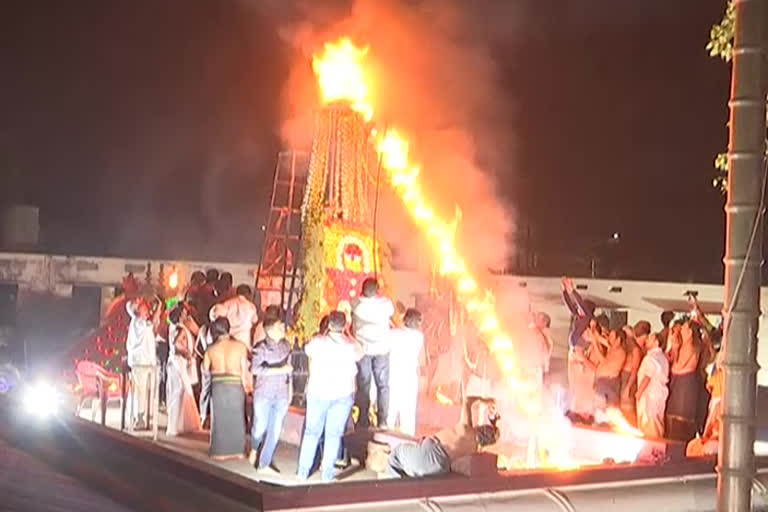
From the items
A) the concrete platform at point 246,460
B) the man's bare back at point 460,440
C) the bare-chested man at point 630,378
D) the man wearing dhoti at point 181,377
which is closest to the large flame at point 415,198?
the bare-chested man at point 630,378

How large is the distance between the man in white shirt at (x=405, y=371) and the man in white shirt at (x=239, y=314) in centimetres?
189

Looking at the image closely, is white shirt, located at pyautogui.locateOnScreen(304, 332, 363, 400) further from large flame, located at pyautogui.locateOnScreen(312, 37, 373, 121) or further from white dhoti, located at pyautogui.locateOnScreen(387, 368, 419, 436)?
large flame, located at pyautogui.locateOnScreen(312, 37, 373, 121)

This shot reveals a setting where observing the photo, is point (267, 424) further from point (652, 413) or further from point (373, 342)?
point (652, 413)

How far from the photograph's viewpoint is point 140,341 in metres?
11.9

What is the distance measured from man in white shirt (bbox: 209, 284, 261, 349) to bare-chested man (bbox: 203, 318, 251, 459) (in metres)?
0.99

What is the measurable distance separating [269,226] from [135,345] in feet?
11.8

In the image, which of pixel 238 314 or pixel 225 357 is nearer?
pixel 225 357

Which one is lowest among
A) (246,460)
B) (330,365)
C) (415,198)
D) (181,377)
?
(246,460)

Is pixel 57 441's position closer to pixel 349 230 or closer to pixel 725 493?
pixel 349 230

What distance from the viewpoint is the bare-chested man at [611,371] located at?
492 inches

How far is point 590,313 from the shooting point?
1366 cm

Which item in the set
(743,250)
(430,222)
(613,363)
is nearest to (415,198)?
(430,222)

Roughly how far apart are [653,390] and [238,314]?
5066 mm

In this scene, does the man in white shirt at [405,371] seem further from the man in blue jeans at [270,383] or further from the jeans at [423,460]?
the jeans at [423,460]
